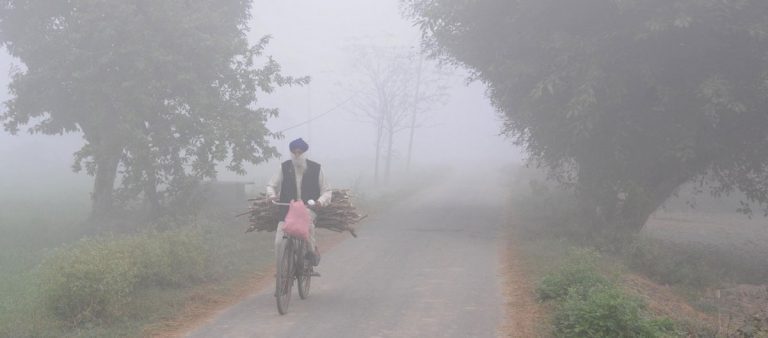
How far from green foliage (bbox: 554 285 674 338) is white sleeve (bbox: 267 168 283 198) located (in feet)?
12.0

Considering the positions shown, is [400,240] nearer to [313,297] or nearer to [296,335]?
[313,297]

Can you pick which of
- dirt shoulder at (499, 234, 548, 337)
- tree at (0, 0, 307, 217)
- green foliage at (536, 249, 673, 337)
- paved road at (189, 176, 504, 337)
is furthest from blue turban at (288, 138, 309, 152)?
tree at (0, 0, 307, 217)

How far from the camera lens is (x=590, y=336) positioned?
638 centimetres

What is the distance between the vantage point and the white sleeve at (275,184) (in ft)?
26.1

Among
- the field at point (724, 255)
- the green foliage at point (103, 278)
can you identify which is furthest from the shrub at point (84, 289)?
the field at point (724, 255)

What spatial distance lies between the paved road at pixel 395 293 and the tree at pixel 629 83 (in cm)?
308

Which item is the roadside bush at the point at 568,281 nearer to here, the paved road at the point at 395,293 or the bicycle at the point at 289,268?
the paved road at the point at 395,293

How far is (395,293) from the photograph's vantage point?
29.6ft

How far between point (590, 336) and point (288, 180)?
3.90 m

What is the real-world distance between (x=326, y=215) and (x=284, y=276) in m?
1.19

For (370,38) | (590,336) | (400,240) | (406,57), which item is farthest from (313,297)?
(370,38)

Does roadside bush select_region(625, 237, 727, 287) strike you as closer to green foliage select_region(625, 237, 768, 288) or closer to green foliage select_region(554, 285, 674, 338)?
green foliage select_region(625, 237, 768, 288)

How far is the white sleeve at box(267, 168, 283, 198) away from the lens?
7941mm

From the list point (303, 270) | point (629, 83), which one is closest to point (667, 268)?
point (629, 83)
